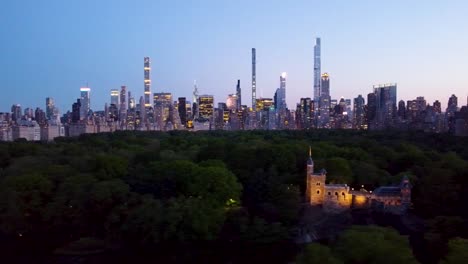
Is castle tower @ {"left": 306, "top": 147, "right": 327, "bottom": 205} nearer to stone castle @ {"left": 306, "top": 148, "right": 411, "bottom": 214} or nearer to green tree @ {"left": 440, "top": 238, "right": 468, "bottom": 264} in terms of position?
stone castle @ {"left": 306, "top": 148, "right": 411, "bottom": 214}

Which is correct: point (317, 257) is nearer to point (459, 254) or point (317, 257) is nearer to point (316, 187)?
point (459, 254)

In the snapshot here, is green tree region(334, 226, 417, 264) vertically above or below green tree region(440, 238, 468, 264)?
below

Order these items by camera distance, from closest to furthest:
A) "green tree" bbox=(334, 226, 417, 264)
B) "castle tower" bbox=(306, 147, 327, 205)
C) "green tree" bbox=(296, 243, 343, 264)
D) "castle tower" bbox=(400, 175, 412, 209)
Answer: "green tree" bbox=(296, 243, 343, 264)
"green tree" bbox=(334, 226, 417, 264)
"castle tower" bbox=(400, 175, 412, 209)
"castle tower" bbox=(306, 147, 327, 205)

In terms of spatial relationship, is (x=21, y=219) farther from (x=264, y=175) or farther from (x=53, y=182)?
(x=264, y=175)

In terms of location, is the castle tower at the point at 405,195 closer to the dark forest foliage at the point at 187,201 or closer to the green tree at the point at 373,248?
the dark forest foliage at the point at 187,201

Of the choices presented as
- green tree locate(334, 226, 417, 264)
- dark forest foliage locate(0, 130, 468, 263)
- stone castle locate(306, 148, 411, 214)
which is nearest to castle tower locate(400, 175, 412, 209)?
stone castle locate(306, 148, 411, 214)

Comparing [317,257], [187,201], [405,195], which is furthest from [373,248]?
[405,195]

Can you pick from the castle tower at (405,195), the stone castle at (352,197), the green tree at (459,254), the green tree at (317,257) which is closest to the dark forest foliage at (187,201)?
the castle tower at (405,195)

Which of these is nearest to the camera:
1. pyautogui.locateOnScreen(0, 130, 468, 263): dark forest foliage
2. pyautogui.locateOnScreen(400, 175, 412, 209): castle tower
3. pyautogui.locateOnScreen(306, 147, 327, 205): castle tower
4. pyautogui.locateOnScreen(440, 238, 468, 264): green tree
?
pyautogui.locateOnScreen(440, 238, 468, 264): green tree

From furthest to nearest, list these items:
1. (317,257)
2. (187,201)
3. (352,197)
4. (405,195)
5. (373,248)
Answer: (352,197)
(405,195)
(187,201)
(373,248)
(317,257)
